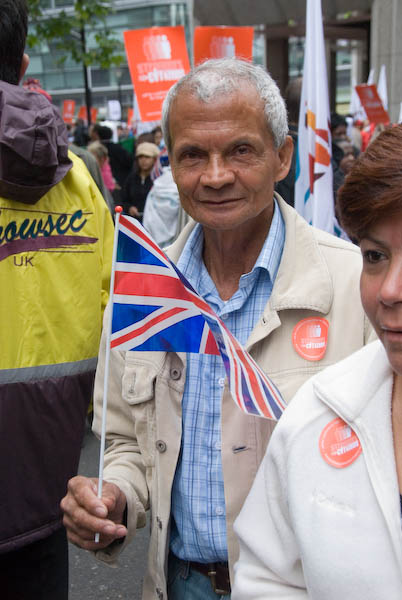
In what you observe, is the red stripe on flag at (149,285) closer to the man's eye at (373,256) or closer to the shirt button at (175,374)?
the shirt button at (175,374)

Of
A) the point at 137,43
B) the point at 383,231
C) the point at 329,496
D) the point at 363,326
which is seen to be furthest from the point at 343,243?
the point at 137,43

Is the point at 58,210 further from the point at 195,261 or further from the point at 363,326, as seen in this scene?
the point at 363,326

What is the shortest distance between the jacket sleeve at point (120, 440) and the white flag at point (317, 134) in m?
2.66

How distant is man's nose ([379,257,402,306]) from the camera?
123cm

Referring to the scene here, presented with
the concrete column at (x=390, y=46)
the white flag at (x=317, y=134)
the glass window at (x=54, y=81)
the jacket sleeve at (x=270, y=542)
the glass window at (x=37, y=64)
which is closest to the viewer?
the jacket sleeve at (x=270, y=542)

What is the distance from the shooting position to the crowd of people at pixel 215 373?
1.29m

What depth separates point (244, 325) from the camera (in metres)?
1.93

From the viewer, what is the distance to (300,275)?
1873mm

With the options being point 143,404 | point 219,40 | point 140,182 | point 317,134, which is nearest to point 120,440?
point 143,404

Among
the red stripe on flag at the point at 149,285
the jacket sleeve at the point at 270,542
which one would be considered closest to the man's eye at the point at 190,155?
the red stripe on flag at the point at 149,285

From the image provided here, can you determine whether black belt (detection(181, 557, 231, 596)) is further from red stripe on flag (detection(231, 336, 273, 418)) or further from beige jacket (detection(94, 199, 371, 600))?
red stripe on flag (detection(231, 336, 273, 418))

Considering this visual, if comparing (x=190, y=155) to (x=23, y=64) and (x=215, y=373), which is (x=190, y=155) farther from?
(x=23, y=64)

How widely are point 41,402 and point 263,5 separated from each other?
19.0m

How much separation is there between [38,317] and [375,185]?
1.23 m
